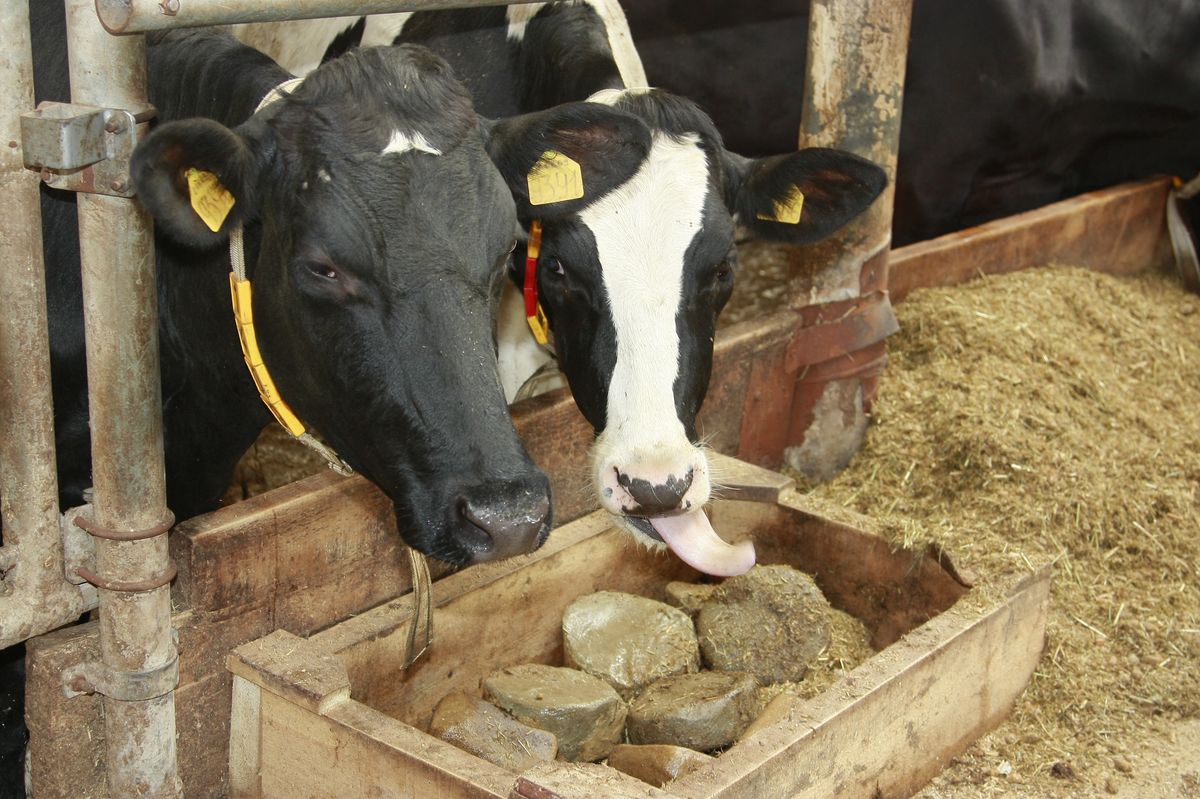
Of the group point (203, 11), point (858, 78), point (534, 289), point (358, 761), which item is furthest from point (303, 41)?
point (358, 761)

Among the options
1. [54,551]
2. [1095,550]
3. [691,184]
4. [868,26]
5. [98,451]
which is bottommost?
[1095,550]

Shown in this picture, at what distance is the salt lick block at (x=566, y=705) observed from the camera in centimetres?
315

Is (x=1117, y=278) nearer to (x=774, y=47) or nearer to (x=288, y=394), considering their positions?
(x=774, y=47)

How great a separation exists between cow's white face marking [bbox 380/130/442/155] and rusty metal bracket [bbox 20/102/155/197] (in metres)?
0.43

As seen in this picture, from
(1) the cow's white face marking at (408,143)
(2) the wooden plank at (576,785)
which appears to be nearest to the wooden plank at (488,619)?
(2) the wooden plank at (576,785)

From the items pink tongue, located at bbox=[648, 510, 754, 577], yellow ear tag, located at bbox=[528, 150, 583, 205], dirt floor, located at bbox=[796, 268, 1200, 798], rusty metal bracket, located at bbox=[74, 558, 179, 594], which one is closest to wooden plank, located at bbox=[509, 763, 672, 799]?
rusty metal bracket, located at bbox=[74, 558, 179, 594]

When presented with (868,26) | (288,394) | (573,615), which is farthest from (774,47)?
(288,394)

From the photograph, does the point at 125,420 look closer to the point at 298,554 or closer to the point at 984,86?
the point at 298,554

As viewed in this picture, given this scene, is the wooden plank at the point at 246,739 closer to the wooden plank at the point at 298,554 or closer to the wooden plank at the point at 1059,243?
the wooden plank at the point at 298,554

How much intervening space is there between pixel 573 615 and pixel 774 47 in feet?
13.2

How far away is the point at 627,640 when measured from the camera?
3.49m

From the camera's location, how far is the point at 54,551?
268 cm

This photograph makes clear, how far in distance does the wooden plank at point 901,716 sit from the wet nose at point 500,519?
52cm

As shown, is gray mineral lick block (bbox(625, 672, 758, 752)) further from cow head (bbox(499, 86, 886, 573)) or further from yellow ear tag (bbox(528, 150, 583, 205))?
yellow ear tag (bbox(528, 150, 583, 205))
